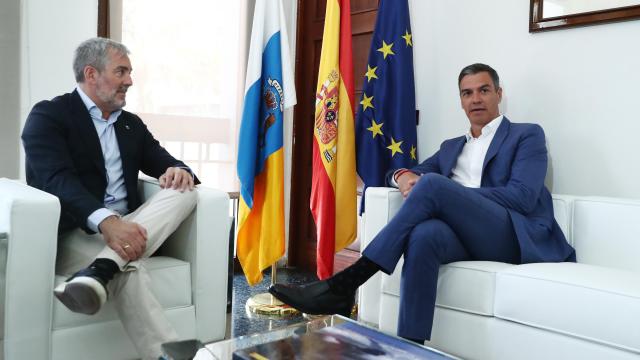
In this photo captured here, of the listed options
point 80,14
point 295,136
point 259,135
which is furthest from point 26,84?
point 295,136

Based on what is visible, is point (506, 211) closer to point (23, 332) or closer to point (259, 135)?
point (259, 135)

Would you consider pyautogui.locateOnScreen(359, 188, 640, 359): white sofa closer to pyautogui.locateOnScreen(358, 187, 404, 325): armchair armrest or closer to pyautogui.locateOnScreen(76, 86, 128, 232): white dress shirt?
pyautogui.locateOnScreen(358, 187, 404, 325): armchair armrest

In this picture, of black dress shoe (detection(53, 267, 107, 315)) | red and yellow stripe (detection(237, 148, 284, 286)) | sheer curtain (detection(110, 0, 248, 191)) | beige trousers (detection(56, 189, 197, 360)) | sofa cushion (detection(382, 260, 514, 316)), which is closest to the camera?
black dress shoe (detection(53, 267, 107, 315))

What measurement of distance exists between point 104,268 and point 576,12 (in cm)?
224

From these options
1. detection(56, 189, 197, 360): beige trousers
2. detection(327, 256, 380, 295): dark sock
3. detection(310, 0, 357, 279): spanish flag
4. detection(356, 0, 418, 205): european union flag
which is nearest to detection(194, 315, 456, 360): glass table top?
detection(56, 189, 197, 360): beige trousers

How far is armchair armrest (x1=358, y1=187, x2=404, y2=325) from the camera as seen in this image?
7.34 feet

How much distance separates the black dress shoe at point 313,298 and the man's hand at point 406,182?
1.90 ft

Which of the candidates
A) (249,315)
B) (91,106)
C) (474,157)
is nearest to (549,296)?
(474,157)

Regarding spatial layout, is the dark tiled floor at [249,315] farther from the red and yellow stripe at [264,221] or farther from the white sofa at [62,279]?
the white sofa at [62,279]

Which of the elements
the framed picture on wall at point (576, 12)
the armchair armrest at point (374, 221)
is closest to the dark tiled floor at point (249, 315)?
the armchair armrest at point (374, 221)

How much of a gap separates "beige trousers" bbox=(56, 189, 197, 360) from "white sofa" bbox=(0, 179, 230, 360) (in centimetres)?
9

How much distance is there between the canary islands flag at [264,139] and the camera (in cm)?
276

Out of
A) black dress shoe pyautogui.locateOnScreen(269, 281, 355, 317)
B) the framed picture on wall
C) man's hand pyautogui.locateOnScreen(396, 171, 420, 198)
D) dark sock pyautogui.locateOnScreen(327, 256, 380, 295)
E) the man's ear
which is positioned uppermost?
the framed picture on wall

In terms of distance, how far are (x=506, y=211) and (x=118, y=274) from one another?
1.40 meters
